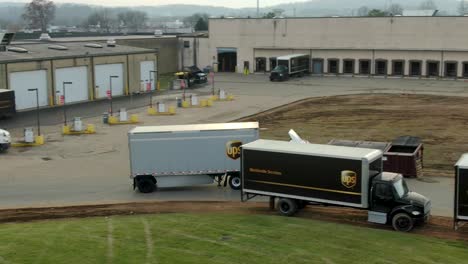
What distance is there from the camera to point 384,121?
43.8m

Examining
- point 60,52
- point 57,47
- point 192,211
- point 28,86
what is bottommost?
point 192,211

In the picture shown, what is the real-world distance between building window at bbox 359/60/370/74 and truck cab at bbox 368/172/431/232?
190 feet

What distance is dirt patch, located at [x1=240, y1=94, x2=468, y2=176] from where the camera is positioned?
116 feet

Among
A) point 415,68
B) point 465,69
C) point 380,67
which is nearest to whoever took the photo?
point 465,69

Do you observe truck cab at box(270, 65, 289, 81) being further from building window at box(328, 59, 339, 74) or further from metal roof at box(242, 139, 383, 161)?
metal roof at box(242, 139, 383, 161)

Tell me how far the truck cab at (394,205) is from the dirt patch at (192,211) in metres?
0.44

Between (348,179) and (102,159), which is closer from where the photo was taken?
(348,179)

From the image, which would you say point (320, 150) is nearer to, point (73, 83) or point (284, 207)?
point (284, 207)

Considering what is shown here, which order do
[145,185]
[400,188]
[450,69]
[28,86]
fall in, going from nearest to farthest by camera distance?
[400,188] → [145,185] → [28,86] → [450,69]

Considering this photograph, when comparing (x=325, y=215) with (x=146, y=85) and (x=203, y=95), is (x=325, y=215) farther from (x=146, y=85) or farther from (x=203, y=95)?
(x=146, y=85)

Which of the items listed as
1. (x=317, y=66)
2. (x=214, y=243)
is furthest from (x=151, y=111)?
(x=317, y=66)

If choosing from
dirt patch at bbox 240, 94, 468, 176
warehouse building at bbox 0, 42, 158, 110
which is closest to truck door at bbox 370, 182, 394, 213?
dirt patch at bbox 240, 94, 468, 176

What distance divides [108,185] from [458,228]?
14.8m

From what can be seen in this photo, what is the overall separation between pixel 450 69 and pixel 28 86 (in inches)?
1839
